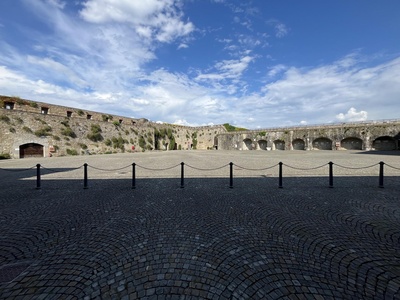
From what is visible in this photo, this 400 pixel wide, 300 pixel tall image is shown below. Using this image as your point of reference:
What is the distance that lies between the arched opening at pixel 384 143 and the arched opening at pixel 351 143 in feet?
6.50

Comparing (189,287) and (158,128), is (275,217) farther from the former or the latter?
(158,128)

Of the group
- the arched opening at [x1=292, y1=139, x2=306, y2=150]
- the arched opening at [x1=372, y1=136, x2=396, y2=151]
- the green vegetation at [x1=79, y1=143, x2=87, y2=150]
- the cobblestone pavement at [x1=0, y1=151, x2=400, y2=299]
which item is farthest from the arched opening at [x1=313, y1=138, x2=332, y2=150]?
the green vegetation at [x1=79, y1=143, x2=87, y2=150]

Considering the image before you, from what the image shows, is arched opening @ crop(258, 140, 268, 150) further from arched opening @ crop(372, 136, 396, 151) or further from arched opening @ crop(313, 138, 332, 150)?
arched opening @ crop(372, 136, 396, 151)

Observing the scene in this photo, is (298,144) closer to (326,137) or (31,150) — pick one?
(326,137)

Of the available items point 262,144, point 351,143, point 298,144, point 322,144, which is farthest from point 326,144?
point 262,144

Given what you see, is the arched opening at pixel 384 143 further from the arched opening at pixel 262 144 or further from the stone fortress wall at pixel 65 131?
the stone fortress wall at pixel 65 131

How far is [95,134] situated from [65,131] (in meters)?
3.88

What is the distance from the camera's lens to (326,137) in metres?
33.2

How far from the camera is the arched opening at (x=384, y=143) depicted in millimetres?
28328

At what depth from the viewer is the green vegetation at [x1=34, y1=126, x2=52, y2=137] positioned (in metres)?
22.7

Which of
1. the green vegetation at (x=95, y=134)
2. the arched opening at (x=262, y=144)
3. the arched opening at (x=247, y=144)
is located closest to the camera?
the green vegetation at (x=95, y=134)

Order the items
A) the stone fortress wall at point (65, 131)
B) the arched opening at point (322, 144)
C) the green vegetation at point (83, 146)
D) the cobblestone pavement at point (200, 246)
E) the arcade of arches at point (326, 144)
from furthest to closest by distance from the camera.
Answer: the arched opening at point (322, 144) → the arcade of arches at point (326, 144) → the green vegetation at point (83, 146) → the stone fortress wall at point (65, 131) → the cobblestone pavement at point (200, 246)

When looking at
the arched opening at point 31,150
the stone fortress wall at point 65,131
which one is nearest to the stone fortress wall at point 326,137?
the stone fortress wall at point 65,131

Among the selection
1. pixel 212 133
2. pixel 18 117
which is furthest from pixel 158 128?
pixel 18 117
